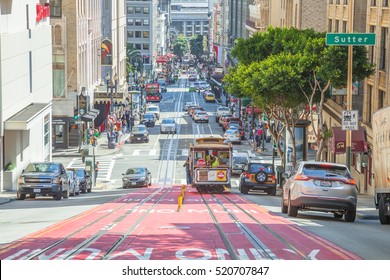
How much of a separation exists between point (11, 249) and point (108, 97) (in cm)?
8211

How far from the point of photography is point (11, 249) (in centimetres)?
1850

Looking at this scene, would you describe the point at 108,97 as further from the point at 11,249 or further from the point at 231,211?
the point at 11,249

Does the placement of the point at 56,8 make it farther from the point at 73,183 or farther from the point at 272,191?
the point at 272,191

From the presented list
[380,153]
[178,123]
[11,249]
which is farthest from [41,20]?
[178,123]

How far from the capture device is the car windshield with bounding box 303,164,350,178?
27500 millimetres

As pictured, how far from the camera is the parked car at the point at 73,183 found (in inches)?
1833

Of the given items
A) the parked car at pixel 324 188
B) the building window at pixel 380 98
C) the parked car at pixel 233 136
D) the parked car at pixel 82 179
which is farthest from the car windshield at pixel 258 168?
the parked car at pixel 233 136

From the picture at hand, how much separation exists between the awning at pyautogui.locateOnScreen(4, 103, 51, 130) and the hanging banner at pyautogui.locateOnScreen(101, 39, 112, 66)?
46469 mm

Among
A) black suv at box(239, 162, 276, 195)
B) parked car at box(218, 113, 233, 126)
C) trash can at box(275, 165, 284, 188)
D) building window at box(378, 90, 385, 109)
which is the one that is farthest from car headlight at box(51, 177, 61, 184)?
parked car at box(218, 113, 233, 126)

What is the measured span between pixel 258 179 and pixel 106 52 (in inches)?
2323

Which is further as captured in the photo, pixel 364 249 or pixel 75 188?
pixel 75 188

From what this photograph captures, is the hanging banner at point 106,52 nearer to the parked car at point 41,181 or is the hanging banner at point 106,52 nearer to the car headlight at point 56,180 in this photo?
the parked car at point 41,181

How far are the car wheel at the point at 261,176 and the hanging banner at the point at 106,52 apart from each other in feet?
191

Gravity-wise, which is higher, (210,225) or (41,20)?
(41,20)
